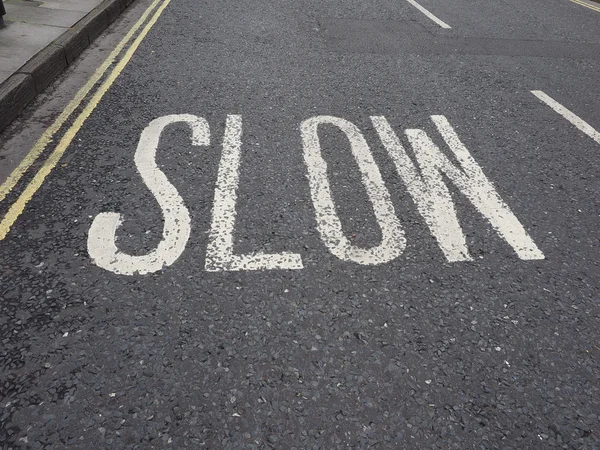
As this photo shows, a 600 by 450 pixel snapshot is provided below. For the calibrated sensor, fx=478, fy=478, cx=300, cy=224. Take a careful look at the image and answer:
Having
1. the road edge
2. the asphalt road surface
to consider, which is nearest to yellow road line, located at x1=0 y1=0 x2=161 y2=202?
the asphalt road surface

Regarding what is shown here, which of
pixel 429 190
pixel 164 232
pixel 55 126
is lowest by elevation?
pixel 55 126

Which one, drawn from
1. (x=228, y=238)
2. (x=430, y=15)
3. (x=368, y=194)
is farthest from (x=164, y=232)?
(x=430, y=15)

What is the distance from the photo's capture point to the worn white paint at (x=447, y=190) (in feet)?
11.2

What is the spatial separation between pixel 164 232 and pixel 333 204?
1284 mm

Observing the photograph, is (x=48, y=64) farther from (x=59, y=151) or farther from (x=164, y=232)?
(x=164, y=232)

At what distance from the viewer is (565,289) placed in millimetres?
3074

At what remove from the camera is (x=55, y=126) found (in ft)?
15.1

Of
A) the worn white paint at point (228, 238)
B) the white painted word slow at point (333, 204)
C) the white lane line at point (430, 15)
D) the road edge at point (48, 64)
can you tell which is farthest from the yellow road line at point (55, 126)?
the white lane line at point (430, 15)

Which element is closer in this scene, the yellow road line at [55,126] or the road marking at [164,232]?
the road marking at [164,232]

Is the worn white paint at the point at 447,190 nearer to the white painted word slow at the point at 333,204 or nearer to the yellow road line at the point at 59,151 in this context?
the white painted word slow at the point at 333,204

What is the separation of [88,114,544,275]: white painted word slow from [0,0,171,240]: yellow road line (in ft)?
2.03

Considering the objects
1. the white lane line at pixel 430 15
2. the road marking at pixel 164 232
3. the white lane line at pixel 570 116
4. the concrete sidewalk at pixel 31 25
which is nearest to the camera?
the road marking at pixel 164 232

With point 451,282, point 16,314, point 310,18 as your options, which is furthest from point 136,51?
point 451,282

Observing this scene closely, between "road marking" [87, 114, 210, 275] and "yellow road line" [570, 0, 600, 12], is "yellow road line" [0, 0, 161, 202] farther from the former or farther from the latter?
"yellow road line" [570, 0, 600, 12]
